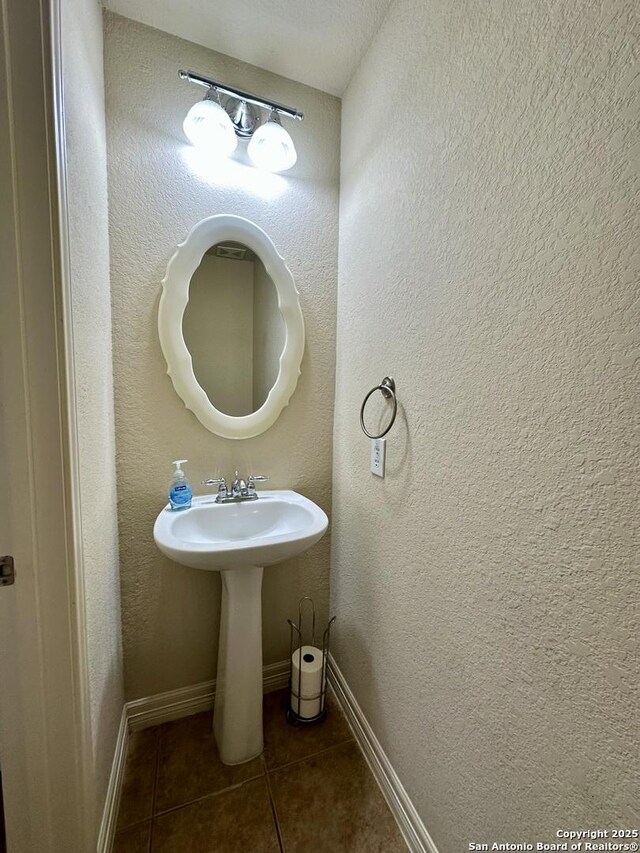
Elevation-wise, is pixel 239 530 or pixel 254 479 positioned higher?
pixel 254 479

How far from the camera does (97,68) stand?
0.94m

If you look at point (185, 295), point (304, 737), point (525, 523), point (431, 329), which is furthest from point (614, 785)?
point (185, 295)

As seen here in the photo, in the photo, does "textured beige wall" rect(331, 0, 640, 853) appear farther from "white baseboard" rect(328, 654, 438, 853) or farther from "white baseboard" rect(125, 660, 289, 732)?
"white baseboard" rect(125, 660, 289, 732)

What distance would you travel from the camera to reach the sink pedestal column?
3.53ft

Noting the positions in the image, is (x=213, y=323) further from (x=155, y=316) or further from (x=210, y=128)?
(x=210, y=128)

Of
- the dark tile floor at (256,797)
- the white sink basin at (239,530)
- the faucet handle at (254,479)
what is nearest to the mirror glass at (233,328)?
the faucet handle at (254,479)

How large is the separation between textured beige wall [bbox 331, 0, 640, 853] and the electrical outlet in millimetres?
53

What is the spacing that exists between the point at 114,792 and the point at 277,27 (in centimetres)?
236

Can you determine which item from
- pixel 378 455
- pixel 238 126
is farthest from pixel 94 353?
pixel 238 126

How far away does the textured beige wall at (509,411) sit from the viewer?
479mm

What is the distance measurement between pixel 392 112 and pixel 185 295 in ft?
2.78

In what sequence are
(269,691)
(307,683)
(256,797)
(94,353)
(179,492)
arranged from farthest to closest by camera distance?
(269,691) → (307,683) → (179,492) → (256,797) → (94,353)

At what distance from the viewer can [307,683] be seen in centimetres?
121

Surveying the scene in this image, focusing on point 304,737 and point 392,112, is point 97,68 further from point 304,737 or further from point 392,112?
point 304,737
